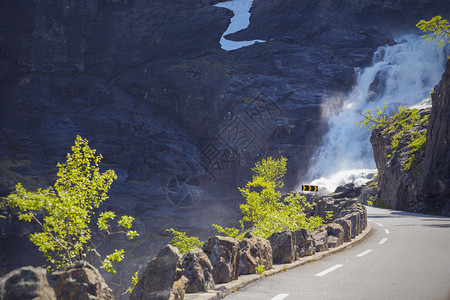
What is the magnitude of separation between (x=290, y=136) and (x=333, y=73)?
24.0m

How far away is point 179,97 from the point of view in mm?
104312

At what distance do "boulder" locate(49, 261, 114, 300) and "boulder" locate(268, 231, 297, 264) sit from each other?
6.19m

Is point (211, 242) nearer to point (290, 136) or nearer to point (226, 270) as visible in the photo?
point (226, 270)

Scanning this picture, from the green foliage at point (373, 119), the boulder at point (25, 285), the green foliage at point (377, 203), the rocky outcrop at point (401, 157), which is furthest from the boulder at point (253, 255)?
the green foliage at point (373, 119)

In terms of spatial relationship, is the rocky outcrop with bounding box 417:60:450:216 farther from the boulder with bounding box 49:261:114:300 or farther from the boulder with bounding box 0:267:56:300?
the boulder with bounding box 0:267:56:300

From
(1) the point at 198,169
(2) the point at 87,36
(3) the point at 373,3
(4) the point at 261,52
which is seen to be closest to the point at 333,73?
(4) the point at 261,52

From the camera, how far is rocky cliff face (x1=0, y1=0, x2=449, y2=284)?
297 feet

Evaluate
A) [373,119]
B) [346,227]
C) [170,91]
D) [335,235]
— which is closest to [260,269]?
[335,235]

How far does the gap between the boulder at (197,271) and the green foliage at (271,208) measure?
5742mm

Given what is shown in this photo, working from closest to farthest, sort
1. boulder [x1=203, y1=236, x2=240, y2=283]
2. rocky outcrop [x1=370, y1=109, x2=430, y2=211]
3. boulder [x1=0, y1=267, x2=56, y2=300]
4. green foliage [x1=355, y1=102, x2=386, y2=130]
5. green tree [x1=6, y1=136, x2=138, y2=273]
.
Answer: boulder [x1=0, y1=267, x2=56, y2=300]
boulder [x1=203, y1=236, x2=240, y2=283]
green tree [x1=6, y1=136, x2=138, y2=273]
rocky outcrop [x1=370, y1=109, x2=430, y2=211]
green foliage [x1=355, y1=102, x2=386, y2=130]

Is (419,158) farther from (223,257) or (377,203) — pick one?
(223,257)

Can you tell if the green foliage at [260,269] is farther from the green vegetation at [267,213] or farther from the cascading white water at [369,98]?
the cascading white water at [369,98]

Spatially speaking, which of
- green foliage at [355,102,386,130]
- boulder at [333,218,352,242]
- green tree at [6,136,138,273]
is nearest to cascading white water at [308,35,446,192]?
green foliage at [355,102,386,130]

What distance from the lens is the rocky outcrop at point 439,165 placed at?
2997cm
